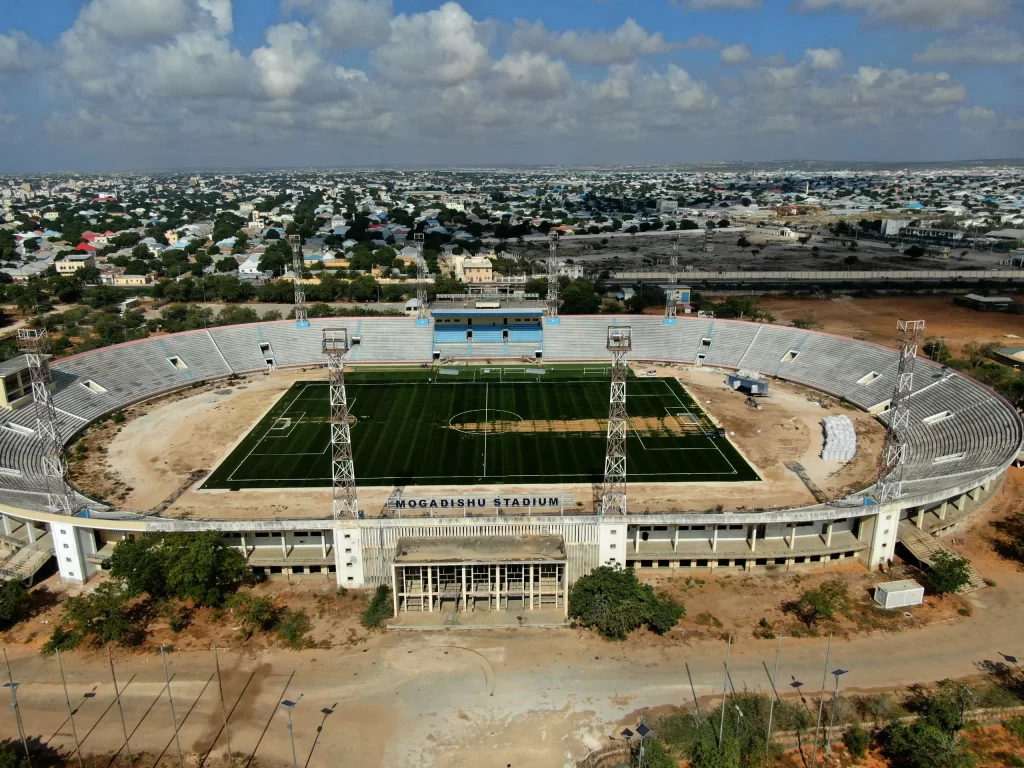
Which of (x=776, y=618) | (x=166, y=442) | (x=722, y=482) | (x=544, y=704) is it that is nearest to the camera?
(x=544, y=704)

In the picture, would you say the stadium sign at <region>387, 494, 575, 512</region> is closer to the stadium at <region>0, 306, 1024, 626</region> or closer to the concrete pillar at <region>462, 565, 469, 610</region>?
the stadium at <region>0, 306, 1024, 626</region>

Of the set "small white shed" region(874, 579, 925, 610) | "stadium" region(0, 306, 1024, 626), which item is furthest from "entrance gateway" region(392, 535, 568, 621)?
"small white shed" region(874, 579, 925, 610)

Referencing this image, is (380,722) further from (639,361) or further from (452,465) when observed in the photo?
(639,361)

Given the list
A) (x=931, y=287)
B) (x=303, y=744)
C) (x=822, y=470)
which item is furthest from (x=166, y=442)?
(x=931, y=287)

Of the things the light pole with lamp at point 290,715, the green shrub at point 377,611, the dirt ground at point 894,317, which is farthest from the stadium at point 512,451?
the dirt ground at point 894,317

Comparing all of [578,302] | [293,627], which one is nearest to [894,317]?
[578,302]

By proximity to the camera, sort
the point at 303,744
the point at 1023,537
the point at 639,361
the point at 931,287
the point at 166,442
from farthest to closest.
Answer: the point at 931,287, the point at 639,361, the point at 166,442, the point at 1023,537, the point at 303,744

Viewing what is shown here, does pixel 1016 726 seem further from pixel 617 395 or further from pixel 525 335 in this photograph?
pixel 525 335
